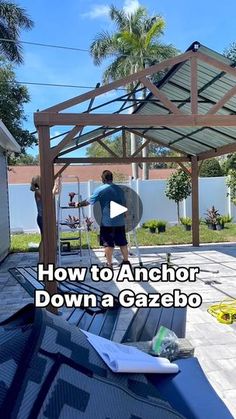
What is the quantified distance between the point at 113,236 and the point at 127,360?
16.4ft

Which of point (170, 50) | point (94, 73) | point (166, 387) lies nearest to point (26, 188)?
point (94, 73)

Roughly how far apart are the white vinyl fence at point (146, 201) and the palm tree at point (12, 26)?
19.0ft

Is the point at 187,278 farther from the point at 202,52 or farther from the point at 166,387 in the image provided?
the point at 166,387

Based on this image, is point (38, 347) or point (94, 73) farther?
point (94, 73)

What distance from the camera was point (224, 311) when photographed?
4.45 m

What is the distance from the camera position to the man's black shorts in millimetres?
6852

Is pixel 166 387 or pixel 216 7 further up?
pixel 216 7

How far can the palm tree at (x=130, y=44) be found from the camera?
65.5 feet

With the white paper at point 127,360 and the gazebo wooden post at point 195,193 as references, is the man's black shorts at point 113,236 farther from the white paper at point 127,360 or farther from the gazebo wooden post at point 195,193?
the white paper at point 127,360

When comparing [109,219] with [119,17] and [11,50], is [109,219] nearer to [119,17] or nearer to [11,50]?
[11,50]

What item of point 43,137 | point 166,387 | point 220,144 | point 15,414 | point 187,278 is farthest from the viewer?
point 220,144

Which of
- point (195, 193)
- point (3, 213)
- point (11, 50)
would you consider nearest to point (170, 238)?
point (195, 193)

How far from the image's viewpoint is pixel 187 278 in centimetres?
659

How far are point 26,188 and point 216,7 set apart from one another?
975cm
